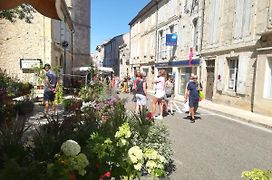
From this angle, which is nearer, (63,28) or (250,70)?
(250,70)

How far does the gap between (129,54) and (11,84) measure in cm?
3075

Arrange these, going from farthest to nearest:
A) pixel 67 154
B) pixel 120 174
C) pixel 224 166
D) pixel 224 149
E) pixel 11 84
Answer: pixel 11 84 < pixel 224 149 < pixel 224 166 < pixel 120 174 < pixel 67 154

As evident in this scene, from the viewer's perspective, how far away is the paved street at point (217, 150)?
475 centimetres

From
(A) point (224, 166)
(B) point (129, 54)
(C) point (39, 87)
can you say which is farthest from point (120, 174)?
(B) point (129, 54)

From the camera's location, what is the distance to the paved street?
4754 millimetres

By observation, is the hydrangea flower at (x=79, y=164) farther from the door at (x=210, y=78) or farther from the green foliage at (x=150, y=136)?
the door at (x=210, y=78)

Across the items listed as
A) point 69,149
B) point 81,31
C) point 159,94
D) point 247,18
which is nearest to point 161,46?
point 247,18

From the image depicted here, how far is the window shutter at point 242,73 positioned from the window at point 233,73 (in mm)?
757

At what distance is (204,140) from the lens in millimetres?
6973

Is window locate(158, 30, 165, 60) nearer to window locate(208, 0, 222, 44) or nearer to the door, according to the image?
the door

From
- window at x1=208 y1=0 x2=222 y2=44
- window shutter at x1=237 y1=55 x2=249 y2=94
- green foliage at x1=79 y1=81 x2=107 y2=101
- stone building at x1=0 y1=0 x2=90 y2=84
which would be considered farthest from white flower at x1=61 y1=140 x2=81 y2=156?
window at x1=208 y1=0 x2=222 y2=44

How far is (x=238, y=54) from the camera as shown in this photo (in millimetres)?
14789

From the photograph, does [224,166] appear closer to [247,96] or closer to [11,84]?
[247,96]

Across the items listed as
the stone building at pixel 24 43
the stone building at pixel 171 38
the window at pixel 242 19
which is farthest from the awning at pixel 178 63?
the stone building at pixel 24 43
